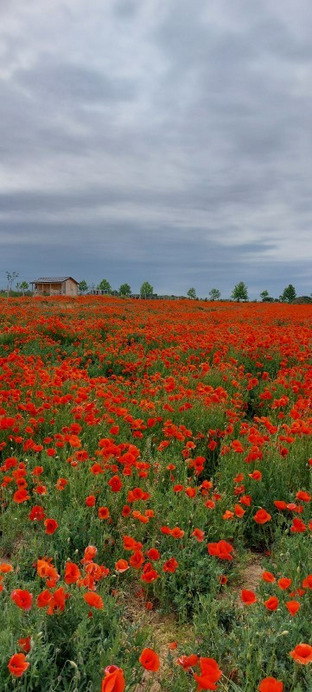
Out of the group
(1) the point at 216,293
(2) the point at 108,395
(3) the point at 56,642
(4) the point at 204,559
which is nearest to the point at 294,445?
(4) the point at 204,559

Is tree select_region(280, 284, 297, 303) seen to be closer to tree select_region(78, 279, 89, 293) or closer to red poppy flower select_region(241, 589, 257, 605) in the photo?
tree select_region(78, 279, 89, 293)

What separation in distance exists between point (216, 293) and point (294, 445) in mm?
96758

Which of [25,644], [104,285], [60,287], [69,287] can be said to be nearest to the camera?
[25,644]

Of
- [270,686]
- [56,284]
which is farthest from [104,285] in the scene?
[270,686]

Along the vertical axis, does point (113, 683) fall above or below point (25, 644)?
above

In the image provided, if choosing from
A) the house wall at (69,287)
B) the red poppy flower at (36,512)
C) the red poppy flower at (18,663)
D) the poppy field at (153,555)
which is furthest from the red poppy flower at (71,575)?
the house wall at (69,287)

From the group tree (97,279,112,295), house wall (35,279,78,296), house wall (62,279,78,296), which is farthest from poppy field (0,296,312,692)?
tree (97,279,112,295)

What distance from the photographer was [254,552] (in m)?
3.72

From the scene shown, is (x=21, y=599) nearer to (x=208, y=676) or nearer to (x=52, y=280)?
(x=208, y=676)

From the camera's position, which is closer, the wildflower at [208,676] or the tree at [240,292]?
the wildflower at [208,676]

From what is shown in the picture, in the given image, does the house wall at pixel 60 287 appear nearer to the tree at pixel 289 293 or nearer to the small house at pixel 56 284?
the small house at pixel 56 284

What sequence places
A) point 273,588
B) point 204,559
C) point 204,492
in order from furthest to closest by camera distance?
point 204,492, point 204,559, point 273,588

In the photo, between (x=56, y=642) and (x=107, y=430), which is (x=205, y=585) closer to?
(x=56, y=642)

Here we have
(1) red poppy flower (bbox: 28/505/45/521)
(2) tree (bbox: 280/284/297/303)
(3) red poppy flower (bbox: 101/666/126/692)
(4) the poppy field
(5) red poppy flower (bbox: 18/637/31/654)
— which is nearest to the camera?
(3) red poppy flower (bbox: 101/666/126/692)
